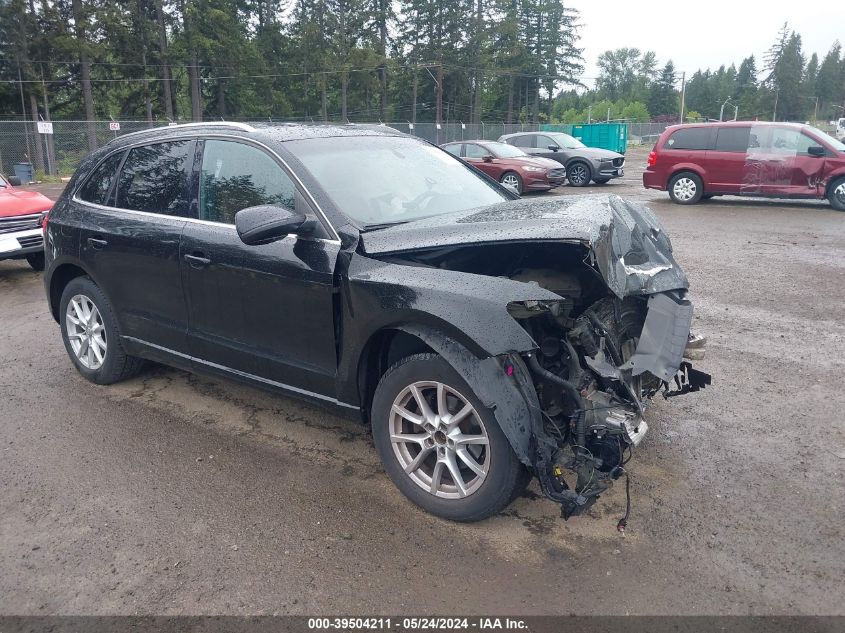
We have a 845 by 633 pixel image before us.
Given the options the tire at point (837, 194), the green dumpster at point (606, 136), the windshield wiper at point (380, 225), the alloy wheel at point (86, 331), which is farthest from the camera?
the green dumpster at point (606, 136)

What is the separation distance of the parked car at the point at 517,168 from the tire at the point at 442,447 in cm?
1447

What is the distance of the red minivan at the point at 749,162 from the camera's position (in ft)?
44.4

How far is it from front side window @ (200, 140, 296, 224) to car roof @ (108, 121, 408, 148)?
0.11m

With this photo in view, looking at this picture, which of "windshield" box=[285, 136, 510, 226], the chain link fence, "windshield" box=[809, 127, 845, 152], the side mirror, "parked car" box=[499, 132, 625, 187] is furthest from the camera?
the chain link fence

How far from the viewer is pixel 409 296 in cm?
315

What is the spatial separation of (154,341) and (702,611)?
11.7ft

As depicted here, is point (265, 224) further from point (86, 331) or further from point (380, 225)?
point (86, 331)

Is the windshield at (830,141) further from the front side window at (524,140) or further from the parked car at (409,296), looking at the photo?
the parked car at (409,296)

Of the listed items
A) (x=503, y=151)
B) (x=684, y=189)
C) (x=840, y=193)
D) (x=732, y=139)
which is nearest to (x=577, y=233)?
(x=732, y=139)

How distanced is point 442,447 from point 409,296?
74cm

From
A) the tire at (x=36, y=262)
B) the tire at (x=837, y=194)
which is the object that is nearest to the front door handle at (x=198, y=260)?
the tire at (x=36, y=262)

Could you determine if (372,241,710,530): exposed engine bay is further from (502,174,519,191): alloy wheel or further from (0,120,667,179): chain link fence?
(0,120,667,179): chain link fence

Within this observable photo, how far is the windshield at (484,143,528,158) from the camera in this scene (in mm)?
18250

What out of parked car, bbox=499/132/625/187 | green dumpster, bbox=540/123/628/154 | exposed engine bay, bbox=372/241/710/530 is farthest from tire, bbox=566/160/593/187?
exposed engine bay, bbox=372/241/710/530
